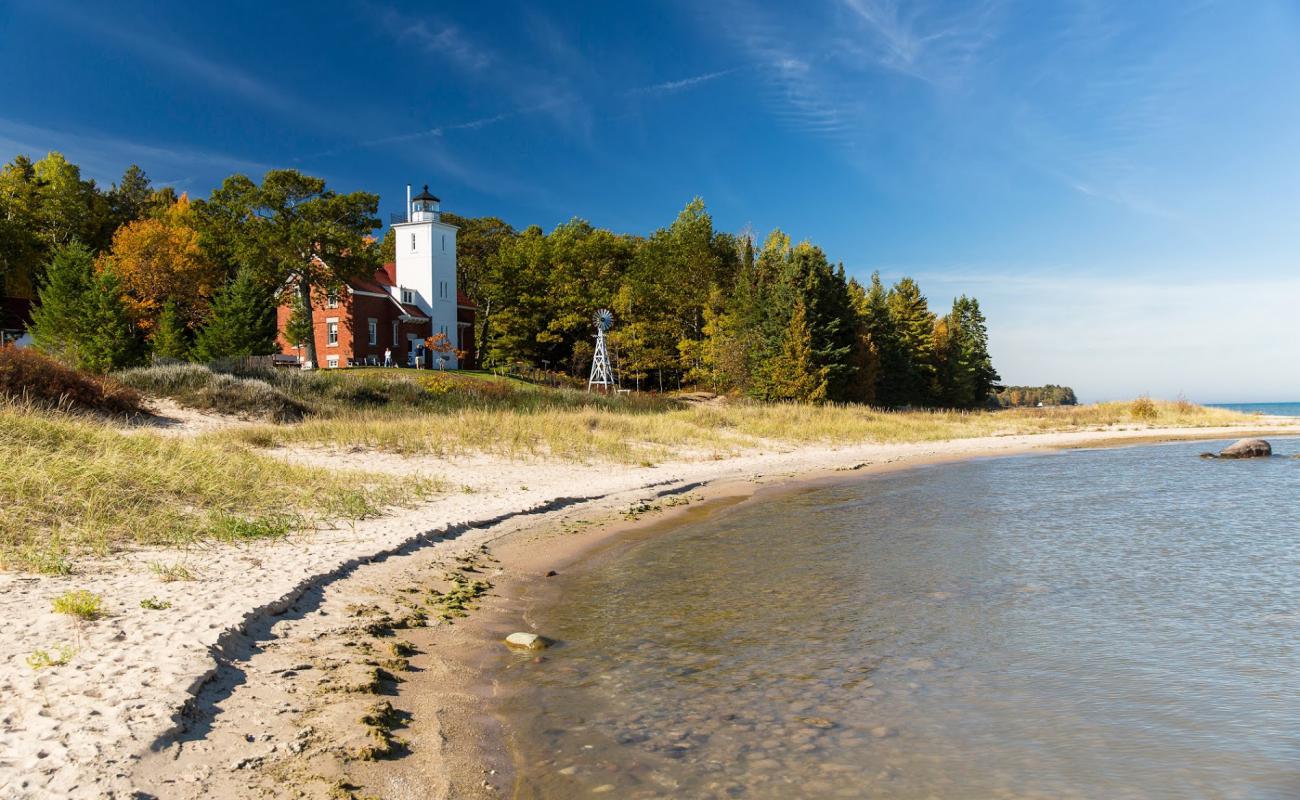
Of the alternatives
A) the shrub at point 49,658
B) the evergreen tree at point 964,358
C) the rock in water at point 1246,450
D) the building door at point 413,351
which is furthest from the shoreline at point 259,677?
the evergreen tree at point 964,358

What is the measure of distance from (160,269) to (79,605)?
5983 centimetres

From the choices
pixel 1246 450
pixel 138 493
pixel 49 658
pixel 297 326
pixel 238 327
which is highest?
pixel 297 326

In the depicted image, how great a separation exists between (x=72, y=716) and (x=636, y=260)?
61694 mm

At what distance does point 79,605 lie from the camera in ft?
20.4

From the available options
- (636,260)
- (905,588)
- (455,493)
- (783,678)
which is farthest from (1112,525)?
(636,260)

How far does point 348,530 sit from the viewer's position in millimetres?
11359

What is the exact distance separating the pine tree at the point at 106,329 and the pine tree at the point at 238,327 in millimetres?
4523

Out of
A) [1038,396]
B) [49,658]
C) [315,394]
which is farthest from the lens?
[1038,396]

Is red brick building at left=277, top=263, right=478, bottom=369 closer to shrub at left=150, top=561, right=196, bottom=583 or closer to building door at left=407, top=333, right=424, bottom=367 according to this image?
building door at left=407, top=333, right=424, bottom=367

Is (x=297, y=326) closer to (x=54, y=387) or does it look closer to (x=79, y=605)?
(x=54, y=387)

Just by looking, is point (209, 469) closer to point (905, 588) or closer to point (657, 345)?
point (905, 588)

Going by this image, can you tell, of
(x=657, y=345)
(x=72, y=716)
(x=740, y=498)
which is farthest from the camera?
(x=657, y=345)

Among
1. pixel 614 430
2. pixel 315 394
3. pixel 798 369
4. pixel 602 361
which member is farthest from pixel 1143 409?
pixel 315 394

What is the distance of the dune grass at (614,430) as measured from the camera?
67.9 feet
